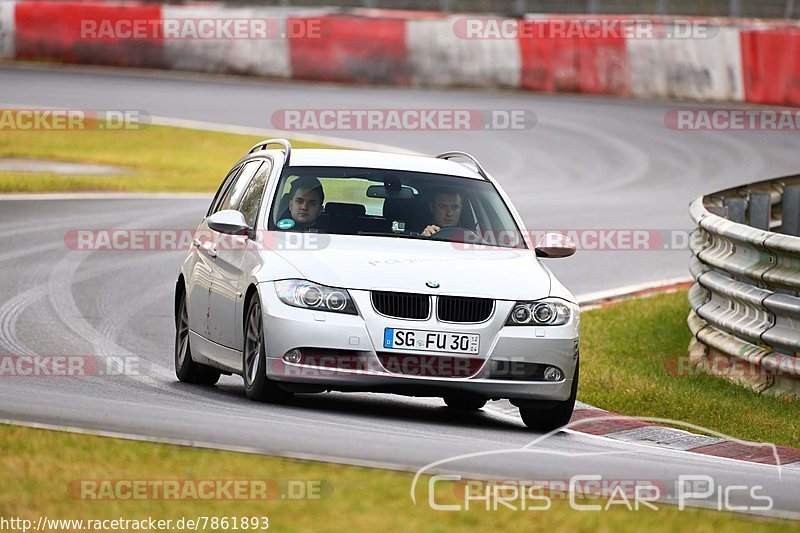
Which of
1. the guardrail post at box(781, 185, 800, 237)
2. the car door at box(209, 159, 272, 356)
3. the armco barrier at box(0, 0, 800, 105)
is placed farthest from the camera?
the armco barrier at box(0, 0, 800, 105)

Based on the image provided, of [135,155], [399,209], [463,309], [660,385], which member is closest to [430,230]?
[399,209]

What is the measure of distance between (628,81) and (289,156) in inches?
889

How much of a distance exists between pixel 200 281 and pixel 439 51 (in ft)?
76.9

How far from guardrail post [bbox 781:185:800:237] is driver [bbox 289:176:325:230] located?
7.04m

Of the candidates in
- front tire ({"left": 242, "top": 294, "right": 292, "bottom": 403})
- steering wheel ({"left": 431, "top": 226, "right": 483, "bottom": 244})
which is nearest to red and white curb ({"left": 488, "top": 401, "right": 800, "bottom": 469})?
steering wheel ({"left": 431, "top": 226, "right": 483, "bottom": 244})

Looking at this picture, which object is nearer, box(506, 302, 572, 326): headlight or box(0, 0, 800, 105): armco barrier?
box(506, 302, 572, 326): headlight

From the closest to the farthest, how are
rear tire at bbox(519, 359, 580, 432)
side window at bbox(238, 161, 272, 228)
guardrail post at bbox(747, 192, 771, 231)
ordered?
rear tire at bbox(519, 359, 580, 432) → side window at bbox(238, 161, 272, 228) → guardrail post at bbox(747, 192, 771, 231)

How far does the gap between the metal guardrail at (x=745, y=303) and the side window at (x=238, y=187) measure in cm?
345

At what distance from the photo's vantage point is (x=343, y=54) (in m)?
35.0

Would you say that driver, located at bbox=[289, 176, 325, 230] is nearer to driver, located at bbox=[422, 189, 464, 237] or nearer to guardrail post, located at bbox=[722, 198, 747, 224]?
driver, located at bbox=[422, 189, 464, 237]

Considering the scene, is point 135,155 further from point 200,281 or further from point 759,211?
point 200,281

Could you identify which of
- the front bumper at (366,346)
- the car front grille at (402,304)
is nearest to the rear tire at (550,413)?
the front bumper at (366,346)

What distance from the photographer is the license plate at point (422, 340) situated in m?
9.69

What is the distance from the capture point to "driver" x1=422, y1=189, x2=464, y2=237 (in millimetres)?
10953
